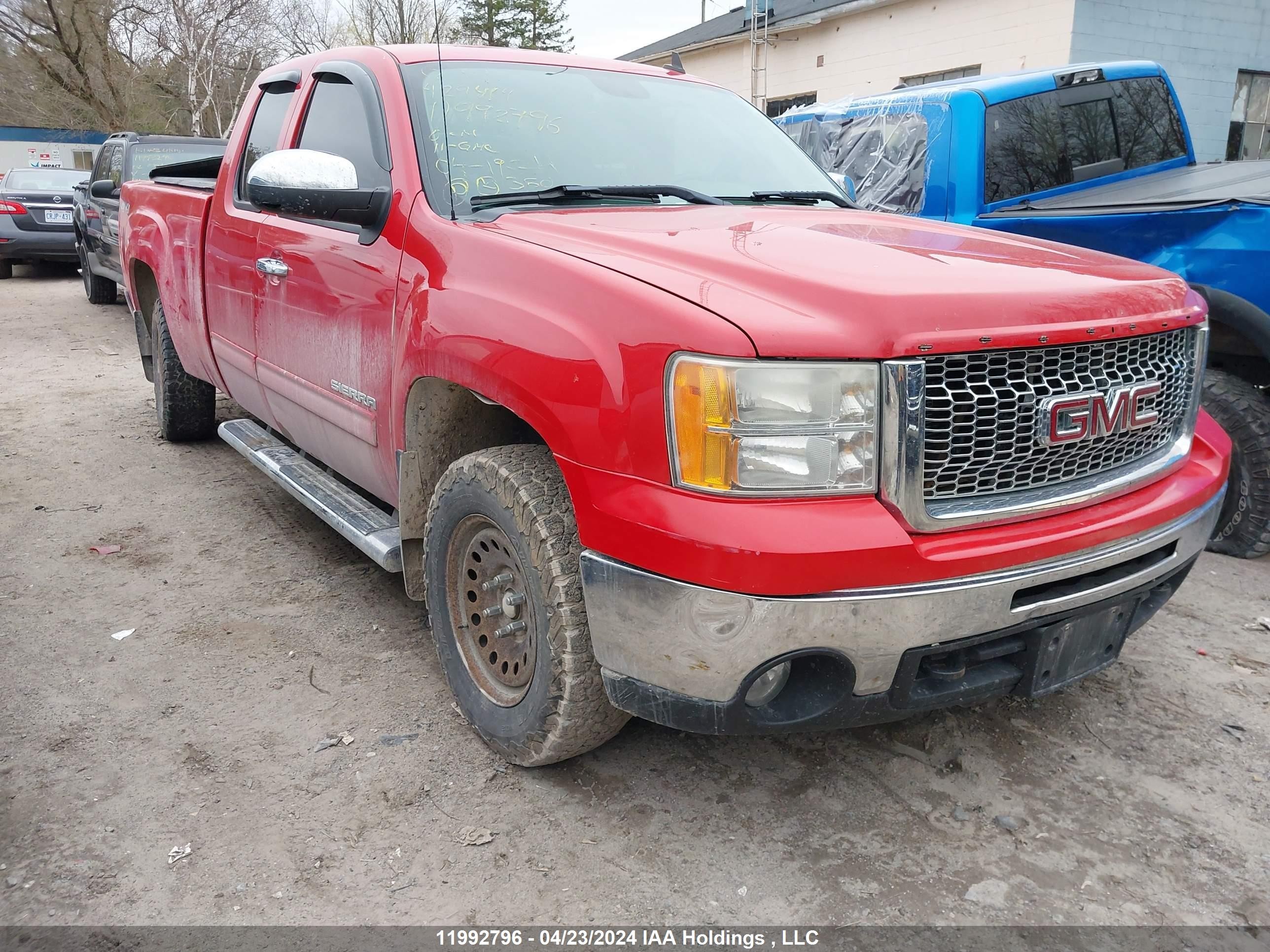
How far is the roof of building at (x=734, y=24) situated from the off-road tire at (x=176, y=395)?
11036 mm

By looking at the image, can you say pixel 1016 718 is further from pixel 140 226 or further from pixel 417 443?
pixel 140 226

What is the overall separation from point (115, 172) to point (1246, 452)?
10951 millimetres

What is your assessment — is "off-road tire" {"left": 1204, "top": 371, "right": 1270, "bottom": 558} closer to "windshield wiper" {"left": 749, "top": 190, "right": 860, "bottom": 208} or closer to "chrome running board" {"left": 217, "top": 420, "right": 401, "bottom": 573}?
"windshield wiper" {"left": 749, "top": 190, "right": 860, "bottom": 208}

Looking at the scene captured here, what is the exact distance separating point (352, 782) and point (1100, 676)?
238 cm

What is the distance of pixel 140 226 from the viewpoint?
17.4ft

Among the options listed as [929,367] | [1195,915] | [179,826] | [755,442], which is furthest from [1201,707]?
[179,826]

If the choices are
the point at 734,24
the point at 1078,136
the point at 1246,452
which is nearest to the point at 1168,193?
the point at 1078,136

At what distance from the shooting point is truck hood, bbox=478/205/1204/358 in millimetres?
1935

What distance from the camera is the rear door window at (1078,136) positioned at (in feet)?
16.4

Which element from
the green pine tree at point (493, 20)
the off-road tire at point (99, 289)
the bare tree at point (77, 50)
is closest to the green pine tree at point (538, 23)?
the green pine tree at point (493, 20)

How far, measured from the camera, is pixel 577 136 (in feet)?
10.2

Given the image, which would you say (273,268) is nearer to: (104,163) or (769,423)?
(769,423)

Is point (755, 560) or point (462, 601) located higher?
point (755, 560)

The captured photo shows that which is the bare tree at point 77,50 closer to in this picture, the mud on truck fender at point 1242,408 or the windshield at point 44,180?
the windshield at point 44,180
